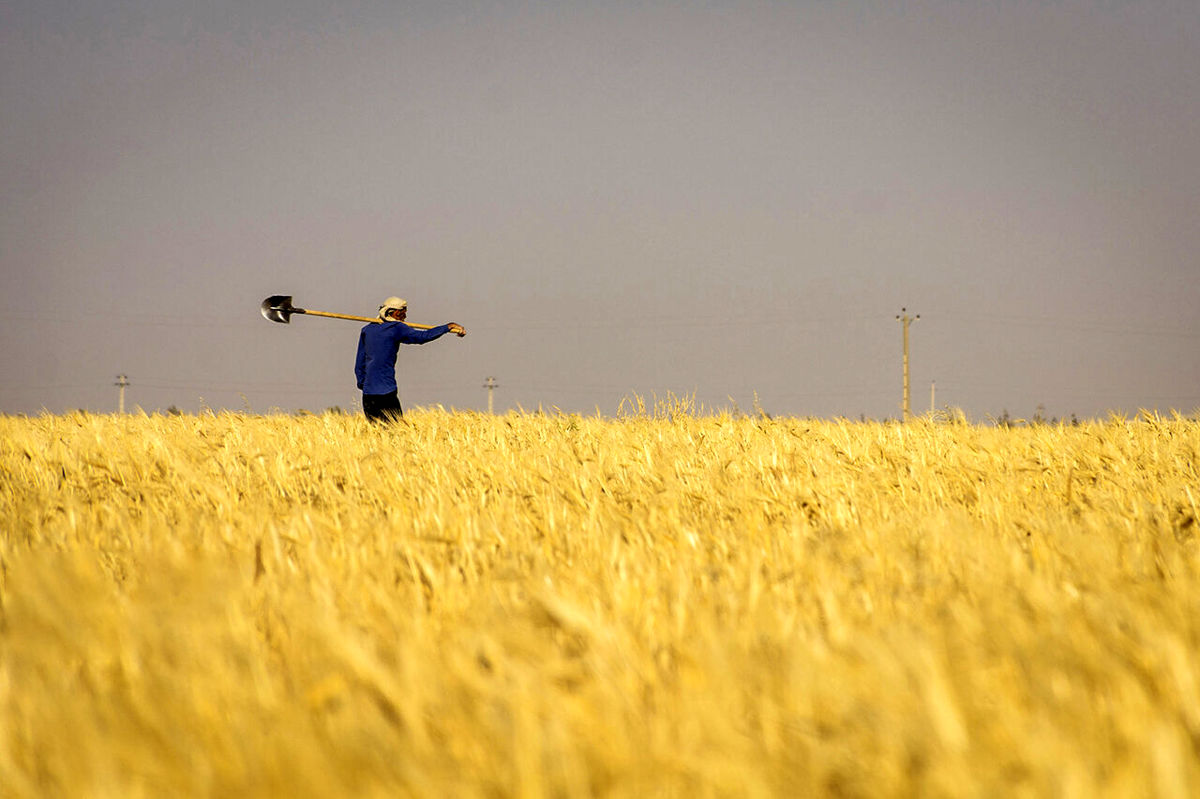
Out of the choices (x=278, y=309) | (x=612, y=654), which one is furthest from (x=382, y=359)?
(x=612, y=654)

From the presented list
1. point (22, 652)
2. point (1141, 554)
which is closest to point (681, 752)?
point (22, 652)

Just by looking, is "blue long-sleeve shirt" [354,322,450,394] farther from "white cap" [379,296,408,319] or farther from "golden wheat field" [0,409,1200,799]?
"golden wheat field" [0,409,1200,799]

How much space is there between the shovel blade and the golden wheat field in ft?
33.4

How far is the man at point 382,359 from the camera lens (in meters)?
11.3

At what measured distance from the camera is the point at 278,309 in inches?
524

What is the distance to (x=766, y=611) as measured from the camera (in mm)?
1877

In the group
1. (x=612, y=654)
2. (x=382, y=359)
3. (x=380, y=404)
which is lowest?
(x=612, y=654)

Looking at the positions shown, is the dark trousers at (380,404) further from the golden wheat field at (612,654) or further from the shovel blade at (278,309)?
the golden wheat field at (612,654)

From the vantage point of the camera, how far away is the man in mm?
11328

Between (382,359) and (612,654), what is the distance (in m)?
10.2

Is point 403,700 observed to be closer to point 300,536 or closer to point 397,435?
point 300,536

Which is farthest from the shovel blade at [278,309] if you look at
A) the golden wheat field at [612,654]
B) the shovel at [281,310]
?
the golden wheat field at [612,654]

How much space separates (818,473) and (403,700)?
3646mm

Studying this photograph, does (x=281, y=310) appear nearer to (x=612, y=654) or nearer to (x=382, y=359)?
(x=382, y=359)
